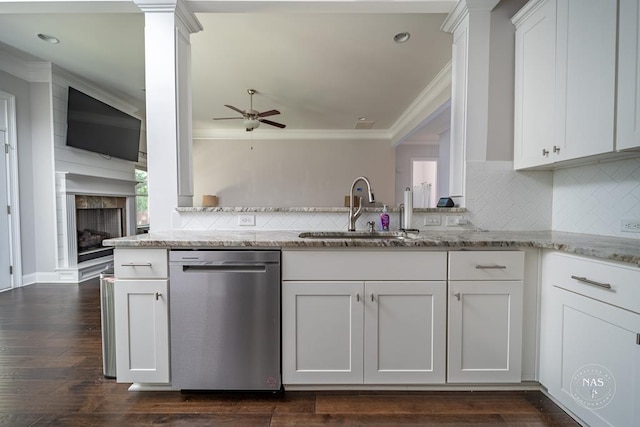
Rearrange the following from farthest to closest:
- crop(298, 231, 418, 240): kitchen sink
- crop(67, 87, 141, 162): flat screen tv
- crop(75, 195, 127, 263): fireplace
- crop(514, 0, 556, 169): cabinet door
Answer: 1. crop(75, 195, 127, 263): fireplace
2. crop(67, 87, 141, 162): flat screen tv
3. crop(298, 231, 418, 240): kitchen sink
4. crop(514, 0, 556, 169): cabinet door

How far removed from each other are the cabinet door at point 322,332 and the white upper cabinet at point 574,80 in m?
1.44

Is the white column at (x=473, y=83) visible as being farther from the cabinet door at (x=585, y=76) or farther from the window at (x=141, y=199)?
the window at (x=141, y=199)

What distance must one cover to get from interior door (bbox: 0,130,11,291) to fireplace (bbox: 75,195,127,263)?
67 cm

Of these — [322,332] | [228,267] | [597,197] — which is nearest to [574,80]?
[597,197]

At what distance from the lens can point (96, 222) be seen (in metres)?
4.40

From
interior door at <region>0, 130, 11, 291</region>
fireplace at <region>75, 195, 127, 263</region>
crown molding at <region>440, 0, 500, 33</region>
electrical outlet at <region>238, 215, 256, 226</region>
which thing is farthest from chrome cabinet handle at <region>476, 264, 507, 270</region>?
interior door at <region>0, 130, 11, 291</region>

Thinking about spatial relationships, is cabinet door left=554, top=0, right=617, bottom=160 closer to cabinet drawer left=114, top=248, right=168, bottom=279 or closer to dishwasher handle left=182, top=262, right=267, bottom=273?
dishwasher handle left=182, top=262, right=267, bottom=273

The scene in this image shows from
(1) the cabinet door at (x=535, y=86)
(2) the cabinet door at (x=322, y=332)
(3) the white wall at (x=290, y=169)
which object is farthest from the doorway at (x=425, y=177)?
(2) the cabinet door at (x=322, y=332)

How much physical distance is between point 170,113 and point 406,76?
3.04m

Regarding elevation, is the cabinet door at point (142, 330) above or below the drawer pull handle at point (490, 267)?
below

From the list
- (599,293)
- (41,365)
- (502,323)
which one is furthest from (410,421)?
A: (41,365)

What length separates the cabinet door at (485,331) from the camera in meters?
1.48

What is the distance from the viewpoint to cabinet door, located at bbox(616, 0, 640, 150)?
1233 millimetres

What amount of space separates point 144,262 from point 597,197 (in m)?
2.72
